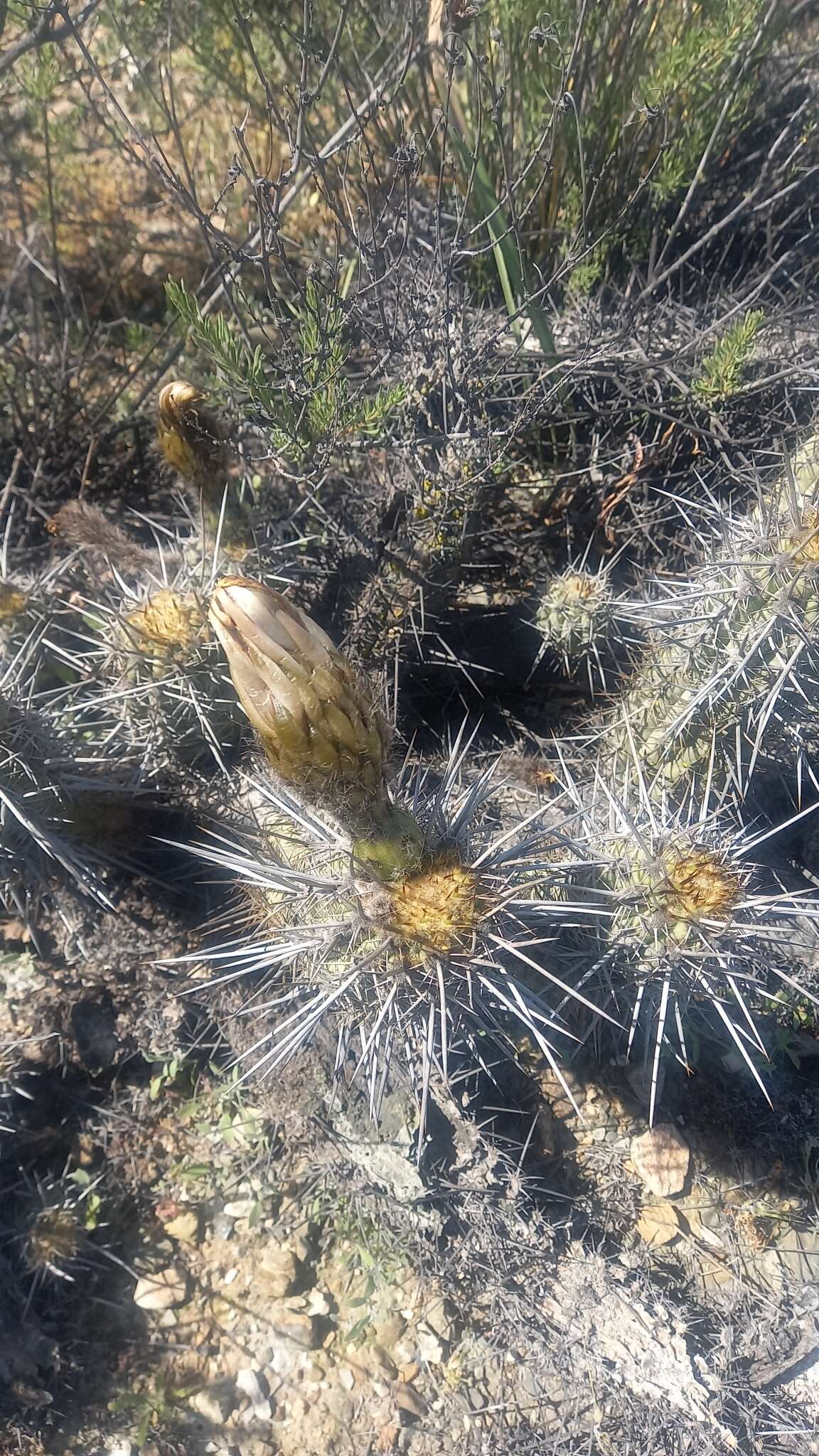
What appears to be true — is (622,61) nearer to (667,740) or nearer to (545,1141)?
(667,740)

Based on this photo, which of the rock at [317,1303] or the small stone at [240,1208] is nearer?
the rock at [317,1303]

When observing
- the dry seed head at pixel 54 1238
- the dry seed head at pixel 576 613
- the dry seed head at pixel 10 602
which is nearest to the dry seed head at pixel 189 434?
the dry seed head at pixel 10 602

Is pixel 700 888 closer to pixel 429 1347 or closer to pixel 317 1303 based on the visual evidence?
pixel 429 1347

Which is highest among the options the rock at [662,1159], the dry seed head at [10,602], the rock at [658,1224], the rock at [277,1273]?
the dry seed head at [10,602]

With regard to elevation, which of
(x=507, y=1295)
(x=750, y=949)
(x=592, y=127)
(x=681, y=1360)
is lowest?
(x=681, y=1360)

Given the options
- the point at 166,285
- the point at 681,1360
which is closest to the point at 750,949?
the point at 681,1360

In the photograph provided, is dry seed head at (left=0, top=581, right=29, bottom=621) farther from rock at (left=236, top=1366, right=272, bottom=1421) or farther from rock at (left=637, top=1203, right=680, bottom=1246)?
rock at (left=637, top=1203, right=680, bottom=1246)

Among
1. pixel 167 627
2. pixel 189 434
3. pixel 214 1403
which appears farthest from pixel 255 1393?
pixel 189 434

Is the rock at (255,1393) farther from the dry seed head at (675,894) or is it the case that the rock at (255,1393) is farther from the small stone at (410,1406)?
the dry seed head at (675,894)
